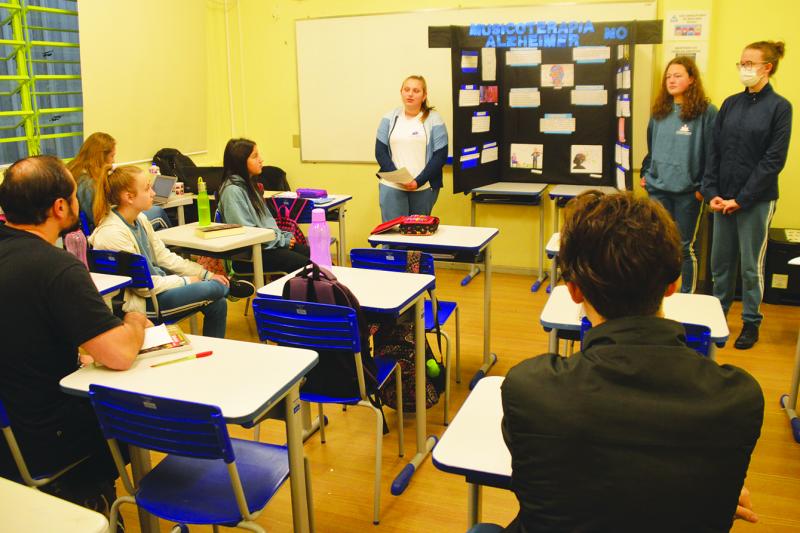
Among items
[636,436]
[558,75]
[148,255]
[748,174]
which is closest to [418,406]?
[148,255]

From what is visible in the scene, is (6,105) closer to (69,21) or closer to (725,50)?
(69,21)

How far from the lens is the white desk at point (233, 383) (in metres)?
1.91

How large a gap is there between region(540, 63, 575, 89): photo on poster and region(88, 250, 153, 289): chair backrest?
11.7 ft

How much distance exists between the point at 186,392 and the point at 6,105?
3.73 metres

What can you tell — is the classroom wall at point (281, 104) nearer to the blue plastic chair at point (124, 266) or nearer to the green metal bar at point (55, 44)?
the green metal bar at point (55, 44)

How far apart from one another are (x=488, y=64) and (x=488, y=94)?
23 cm

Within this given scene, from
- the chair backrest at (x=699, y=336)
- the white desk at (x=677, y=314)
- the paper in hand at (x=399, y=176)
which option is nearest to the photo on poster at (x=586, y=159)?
the paper in hand at (x=399, y=176)

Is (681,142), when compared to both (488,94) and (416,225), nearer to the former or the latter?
(488,94)

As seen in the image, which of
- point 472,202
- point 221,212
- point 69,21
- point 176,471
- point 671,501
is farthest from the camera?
point 472,202

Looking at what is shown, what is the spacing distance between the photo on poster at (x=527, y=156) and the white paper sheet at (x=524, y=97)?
328 millimetres

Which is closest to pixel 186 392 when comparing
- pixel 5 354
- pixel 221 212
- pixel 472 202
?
pixel 5 354

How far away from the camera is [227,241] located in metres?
3.96

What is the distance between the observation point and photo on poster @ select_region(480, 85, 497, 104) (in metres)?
5.59

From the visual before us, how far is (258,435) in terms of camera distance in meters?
3.14
